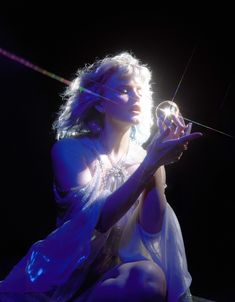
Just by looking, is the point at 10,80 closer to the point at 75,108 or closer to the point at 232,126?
the point at 75,108

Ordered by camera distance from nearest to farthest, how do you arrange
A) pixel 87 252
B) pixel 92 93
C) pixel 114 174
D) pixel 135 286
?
pixel 135 286
pixel 87 252
pixel 114 174
pixel 92 93

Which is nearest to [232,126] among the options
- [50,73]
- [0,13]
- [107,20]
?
[107,20]

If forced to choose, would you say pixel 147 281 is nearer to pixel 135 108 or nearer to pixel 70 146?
pixel 70 146

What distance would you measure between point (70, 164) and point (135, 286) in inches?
20.9

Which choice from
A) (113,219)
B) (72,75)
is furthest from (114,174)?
(72,75)

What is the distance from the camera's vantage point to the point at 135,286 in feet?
3.68

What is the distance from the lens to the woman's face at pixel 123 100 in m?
1.57

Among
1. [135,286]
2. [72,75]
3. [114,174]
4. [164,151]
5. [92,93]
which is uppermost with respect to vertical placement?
[72,75]

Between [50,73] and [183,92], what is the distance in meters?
1.02

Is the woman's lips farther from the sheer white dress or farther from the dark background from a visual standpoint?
the dark background

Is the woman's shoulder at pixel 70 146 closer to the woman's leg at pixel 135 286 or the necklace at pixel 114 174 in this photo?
A: the necklace at pixel 114 174

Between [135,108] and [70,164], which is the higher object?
[135,108]

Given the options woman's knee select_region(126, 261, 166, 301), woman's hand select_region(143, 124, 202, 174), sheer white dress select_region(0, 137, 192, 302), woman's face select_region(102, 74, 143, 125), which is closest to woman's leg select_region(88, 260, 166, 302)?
woman's knee select_region(126, 261, 166, 301)

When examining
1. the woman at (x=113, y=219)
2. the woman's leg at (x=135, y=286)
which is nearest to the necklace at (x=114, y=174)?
the woman at (x=113, y=219)
